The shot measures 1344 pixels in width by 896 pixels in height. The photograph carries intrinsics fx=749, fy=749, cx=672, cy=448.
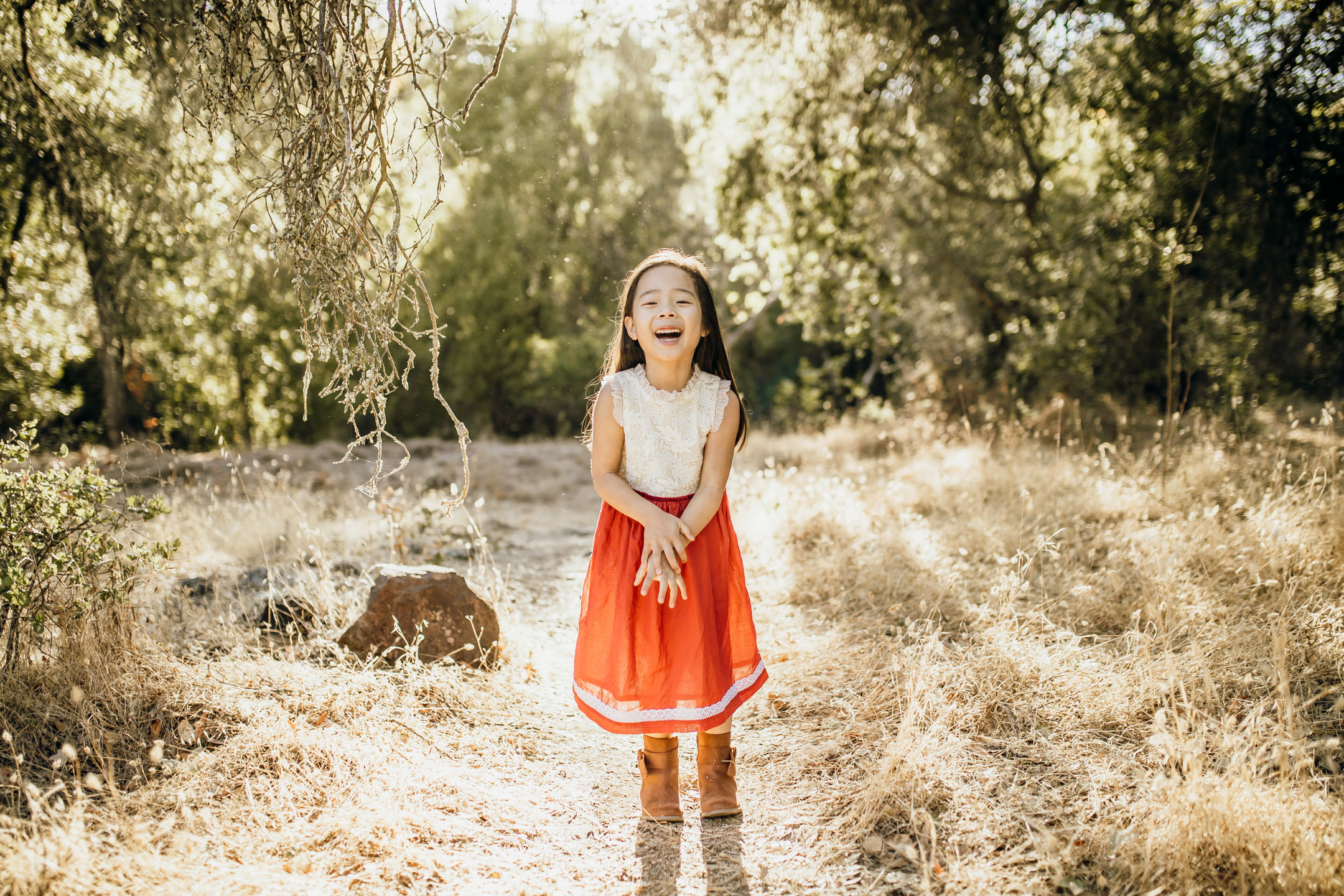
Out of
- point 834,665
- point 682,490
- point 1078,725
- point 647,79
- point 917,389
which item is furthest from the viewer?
point 647,79

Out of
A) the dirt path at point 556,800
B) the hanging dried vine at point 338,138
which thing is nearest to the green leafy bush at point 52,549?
the dirt path at point 556,800

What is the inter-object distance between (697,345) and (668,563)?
0.79m

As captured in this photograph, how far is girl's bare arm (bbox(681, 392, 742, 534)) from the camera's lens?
241 cm

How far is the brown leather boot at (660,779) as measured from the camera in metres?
2.41

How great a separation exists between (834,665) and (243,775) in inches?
95.7

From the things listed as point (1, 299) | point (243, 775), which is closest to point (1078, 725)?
point (243, 775)

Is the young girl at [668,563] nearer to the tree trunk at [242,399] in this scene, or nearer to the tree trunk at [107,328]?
the tree trunk at [107,328]

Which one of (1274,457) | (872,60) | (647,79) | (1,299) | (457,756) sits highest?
(647,79)

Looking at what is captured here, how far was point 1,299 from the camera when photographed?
214 inches

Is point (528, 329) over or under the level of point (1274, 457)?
over

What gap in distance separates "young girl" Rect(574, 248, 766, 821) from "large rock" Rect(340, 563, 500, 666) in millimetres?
1118

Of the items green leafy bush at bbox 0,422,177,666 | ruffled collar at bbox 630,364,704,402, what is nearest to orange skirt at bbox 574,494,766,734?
Answer: ruffled collar at bbox 630,364,704,402

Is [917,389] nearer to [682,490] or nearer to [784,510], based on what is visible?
[784,510]

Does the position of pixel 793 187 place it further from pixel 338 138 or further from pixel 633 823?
pixel 633 823
